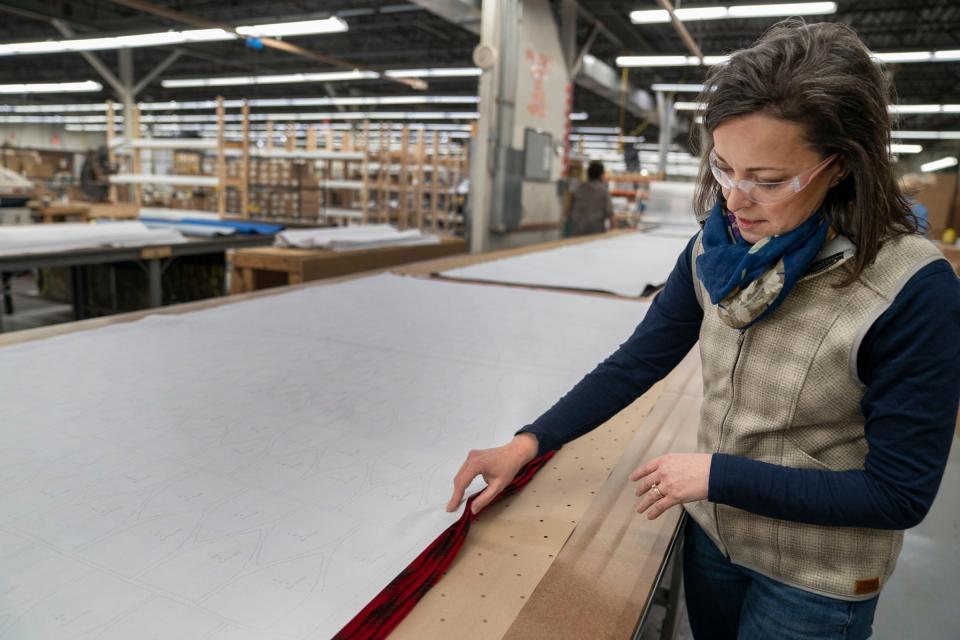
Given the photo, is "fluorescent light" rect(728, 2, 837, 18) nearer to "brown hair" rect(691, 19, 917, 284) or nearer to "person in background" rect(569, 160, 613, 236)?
"person in background" rect(569, 160, 613, 236)

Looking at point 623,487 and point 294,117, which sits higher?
point 294,117

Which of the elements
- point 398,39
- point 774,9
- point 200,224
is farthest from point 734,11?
point 398,39

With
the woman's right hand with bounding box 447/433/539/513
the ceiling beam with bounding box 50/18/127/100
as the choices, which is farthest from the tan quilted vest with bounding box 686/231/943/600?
the ceiling beam with bounding box 50/18/127/100

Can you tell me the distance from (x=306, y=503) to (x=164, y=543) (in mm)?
187

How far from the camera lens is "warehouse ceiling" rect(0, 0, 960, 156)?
9.23m

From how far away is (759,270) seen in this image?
2.50ft

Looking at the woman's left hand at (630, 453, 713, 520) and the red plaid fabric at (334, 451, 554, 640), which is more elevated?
the woman's left hand at (630, 453, 713, 520)

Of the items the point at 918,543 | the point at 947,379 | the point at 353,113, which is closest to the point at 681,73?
the point at 353,113

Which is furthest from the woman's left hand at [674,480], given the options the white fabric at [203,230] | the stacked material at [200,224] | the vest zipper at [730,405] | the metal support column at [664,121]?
the metal support column at [664,121]

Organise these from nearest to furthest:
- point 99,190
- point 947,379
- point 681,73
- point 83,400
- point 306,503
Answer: point 947,379 < point 306,503 < point 83,400 < point 99,190 < point 681,73

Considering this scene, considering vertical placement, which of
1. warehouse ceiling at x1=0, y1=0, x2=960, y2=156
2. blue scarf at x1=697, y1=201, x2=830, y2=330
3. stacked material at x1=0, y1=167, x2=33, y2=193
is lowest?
blue scarf at x1=697, y1=201, x2=830, y2=330

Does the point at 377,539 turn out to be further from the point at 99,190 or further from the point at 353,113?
the point at 353,113

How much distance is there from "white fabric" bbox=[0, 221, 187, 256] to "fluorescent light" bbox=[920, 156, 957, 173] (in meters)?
19.7

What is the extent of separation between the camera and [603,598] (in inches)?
29.9
